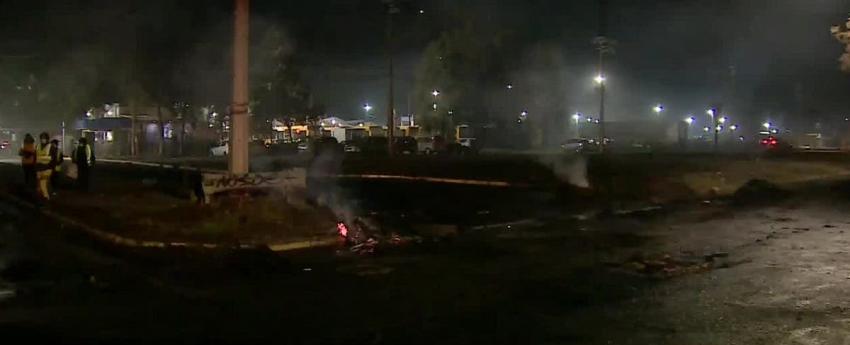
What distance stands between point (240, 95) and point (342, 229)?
3127 millimetres

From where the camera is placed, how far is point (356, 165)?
1539 inches

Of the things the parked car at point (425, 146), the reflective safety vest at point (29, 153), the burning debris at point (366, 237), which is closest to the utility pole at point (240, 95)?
the burning debris at point (366, 237)

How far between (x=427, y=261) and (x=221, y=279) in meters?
3.11

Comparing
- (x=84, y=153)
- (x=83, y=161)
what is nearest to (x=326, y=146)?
(x=83, y=161)

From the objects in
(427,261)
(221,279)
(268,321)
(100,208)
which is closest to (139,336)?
(268,321)

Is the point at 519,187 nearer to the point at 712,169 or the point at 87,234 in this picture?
the point at 712,169

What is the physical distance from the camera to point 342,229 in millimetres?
15859

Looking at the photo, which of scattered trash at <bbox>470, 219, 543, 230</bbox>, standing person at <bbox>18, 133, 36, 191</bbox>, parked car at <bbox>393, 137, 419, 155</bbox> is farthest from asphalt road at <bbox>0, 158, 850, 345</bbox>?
parked car at <bbox>393, 137, 419, 155</bbox>

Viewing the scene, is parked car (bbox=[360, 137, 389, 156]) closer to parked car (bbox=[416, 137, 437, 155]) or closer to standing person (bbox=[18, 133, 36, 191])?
parked car (bbox=[416, 137, 437, 155])

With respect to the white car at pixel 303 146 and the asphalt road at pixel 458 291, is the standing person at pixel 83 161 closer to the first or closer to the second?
the asphalt road at pixel 458 291

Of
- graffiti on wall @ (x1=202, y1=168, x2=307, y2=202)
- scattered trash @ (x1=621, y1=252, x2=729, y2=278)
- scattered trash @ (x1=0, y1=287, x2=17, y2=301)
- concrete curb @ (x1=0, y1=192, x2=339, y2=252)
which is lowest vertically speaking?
scattered trash @ (x1=621, y1=252, x2=729, y2=278)

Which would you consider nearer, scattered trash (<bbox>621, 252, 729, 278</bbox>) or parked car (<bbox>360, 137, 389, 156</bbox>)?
scattered trash (<bbox>621, 252, 729, 278</bbox>)

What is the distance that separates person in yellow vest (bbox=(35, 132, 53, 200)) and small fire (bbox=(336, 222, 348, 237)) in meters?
9.00

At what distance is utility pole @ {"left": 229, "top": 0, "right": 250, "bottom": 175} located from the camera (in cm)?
1595
